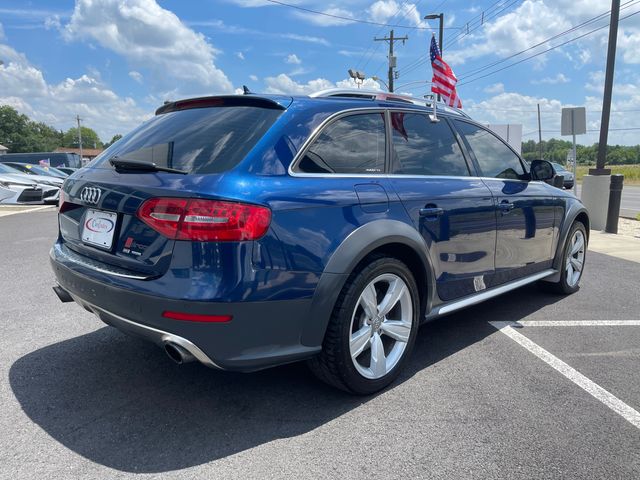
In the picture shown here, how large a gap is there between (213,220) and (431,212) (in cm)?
152

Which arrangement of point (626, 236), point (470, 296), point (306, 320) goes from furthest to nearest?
1. point (626, 236)
2. point (470, 296)
3. point (306, 320)

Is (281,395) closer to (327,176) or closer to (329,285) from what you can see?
(329,285)

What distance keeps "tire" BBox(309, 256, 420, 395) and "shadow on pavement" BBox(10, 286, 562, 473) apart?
0.20 m

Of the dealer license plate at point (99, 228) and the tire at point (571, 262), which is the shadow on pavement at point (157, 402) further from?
the tire at point (571, 262)

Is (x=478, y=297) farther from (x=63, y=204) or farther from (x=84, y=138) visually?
(x=84, y=138)

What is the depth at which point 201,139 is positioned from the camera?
270 cm

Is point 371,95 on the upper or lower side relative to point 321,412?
upper

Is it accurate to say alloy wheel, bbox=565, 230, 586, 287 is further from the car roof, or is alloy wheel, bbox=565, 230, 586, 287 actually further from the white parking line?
the car roof

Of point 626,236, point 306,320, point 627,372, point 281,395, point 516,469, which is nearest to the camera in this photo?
point 516,469

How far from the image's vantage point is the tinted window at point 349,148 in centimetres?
274

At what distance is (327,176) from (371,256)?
1.74 ft

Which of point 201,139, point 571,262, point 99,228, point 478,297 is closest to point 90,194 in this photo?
point 99,228

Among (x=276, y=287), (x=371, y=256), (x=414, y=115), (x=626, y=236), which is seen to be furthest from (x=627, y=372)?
(x=626, y=236)

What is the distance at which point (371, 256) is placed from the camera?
2867mm
